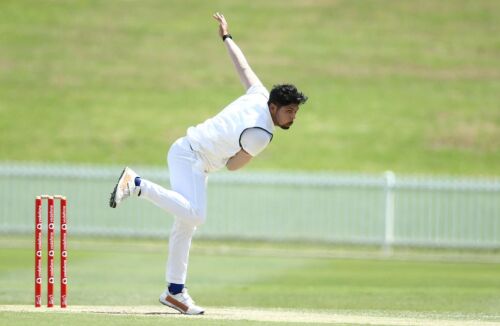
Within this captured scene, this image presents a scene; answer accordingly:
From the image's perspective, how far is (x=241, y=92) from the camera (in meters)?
31.1

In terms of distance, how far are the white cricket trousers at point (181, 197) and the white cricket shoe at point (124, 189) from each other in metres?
0.08

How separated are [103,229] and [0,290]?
982cm

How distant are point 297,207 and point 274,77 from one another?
9.73 meters

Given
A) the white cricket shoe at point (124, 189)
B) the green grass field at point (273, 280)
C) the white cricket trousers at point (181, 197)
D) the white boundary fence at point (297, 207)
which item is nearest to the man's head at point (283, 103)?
the white cricket trousers at point (181, 197)

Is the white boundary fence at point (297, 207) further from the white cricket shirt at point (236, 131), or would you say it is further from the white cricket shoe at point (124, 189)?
the white cricket shoe at point (124, 189)

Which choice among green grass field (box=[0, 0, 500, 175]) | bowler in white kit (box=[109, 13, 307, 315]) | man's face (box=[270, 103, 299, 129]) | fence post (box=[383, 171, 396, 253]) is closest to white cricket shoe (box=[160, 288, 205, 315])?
bowler in white kit (box=[109, 13, 307, 315])

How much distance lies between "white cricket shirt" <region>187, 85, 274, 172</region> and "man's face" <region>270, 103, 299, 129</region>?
43mm

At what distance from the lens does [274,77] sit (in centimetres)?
3189

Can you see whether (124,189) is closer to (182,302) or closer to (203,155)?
(203,155)

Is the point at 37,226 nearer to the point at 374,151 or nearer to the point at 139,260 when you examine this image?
the point at 139,260

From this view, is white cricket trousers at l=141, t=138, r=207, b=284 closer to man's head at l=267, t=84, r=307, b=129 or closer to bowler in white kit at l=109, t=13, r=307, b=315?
bowler in white kit at l=109, t=13, r=307, b=315

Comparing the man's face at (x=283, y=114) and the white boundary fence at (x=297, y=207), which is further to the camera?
the white boundary fence at (x=297, y=207)

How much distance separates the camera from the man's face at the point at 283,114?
920 cm

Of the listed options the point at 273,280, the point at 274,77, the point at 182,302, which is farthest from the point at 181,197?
the point at 274,77
